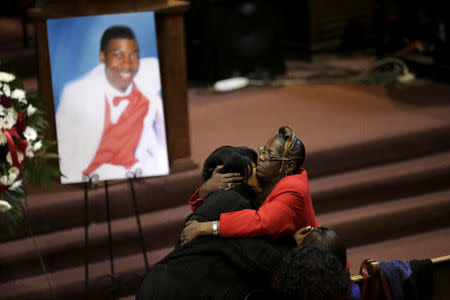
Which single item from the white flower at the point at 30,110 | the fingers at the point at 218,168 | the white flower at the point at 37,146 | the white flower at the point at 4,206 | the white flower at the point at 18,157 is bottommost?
the white flower at the point at 4,206

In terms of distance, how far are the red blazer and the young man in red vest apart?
1597mm

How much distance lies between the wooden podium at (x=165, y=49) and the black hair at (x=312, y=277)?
93.2 inches

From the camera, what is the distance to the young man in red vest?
13.3 ft

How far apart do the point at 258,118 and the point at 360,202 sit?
152 centimetres

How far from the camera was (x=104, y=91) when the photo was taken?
4.07m

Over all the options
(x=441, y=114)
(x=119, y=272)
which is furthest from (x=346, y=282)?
(x=441, y=114)

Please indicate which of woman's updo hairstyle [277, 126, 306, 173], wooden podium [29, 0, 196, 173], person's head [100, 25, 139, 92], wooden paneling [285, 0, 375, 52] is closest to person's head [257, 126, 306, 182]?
woman's updo hairstyle [277, 126, 306, 173]

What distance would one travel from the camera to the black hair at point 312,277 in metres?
2.10

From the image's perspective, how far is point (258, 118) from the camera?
231 inches

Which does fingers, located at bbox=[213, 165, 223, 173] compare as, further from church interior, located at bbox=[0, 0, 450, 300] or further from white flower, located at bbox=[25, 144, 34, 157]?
white flower, located at bbox=[25, 144, 34, 157]

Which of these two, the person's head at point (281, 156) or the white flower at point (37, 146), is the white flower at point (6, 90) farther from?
the person's head at point (281, 156)

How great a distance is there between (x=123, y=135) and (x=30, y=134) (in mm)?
810

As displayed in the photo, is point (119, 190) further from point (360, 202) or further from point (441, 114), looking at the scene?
point (441, 114)

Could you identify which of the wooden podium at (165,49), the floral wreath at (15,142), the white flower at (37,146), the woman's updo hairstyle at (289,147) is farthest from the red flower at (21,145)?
the woman's updo hairstyle at (289,147)
